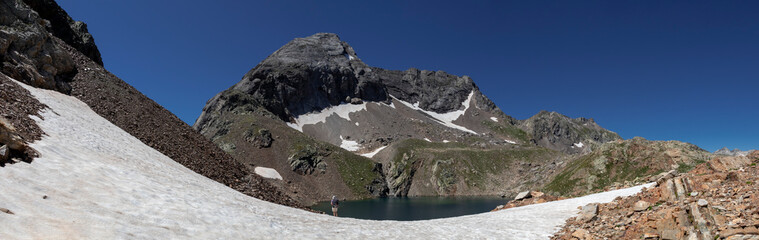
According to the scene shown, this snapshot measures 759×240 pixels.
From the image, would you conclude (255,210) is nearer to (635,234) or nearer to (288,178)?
(635,234)

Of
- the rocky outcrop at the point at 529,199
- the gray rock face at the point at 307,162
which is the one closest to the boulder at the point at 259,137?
the gray rock face at the point at 307,162

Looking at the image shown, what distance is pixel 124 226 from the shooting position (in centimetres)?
932

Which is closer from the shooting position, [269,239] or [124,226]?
[124,226]

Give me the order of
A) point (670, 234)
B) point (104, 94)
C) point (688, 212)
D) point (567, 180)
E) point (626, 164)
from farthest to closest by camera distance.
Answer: point (567, 180), point (626, 164), point (104, 94), point (688, 212), point (670, 234)

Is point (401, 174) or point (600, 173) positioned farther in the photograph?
point (401, 174)

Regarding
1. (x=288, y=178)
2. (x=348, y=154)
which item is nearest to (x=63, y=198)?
(x=288, y=178)

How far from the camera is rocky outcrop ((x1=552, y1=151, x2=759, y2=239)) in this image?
44.7 feet

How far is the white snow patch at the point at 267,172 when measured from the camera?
106125 mm

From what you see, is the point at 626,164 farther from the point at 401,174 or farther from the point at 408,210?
the point at 401,174

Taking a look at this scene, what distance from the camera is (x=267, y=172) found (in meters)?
109

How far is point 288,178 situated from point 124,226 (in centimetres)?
10631

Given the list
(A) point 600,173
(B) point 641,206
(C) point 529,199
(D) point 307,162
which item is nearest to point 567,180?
(A) point 600,173

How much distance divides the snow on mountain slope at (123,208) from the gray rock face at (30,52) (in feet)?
30.5

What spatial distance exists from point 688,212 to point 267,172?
10764 cm
